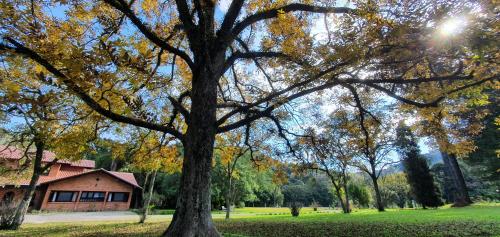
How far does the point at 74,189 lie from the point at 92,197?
2.31 metres

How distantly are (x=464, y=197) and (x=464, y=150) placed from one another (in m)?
21.8

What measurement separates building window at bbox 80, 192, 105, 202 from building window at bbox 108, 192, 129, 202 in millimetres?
1019

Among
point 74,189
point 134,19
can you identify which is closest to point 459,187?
point 134,19

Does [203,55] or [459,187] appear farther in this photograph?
[459,187]

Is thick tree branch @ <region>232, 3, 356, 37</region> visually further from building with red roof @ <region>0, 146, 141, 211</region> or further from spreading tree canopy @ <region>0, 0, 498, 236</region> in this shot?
building with red roof @ <region>0, 146, 141, 211</region>

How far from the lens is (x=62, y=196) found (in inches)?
1193

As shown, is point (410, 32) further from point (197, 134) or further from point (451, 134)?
point (451, 134)

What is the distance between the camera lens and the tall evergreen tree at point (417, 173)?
90.8ft

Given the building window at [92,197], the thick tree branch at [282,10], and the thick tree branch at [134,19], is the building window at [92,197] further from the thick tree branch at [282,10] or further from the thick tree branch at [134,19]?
the thick tree branch at [282,10]

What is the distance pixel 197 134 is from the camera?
A: 18.5 feet

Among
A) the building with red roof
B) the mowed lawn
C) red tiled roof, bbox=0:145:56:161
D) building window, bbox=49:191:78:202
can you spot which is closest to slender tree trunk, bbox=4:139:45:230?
the mowed lawn

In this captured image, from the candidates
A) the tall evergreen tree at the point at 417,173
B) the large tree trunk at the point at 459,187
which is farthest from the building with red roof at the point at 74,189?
the large tree trunk at the point at 459,187

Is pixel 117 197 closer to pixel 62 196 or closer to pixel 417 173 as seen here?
pixel 62 196

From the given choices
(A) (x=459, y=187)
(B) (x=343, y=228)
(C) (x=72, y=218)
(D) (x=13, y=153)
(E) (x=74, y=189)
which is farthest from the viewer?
(E) (x=74, y=189)
